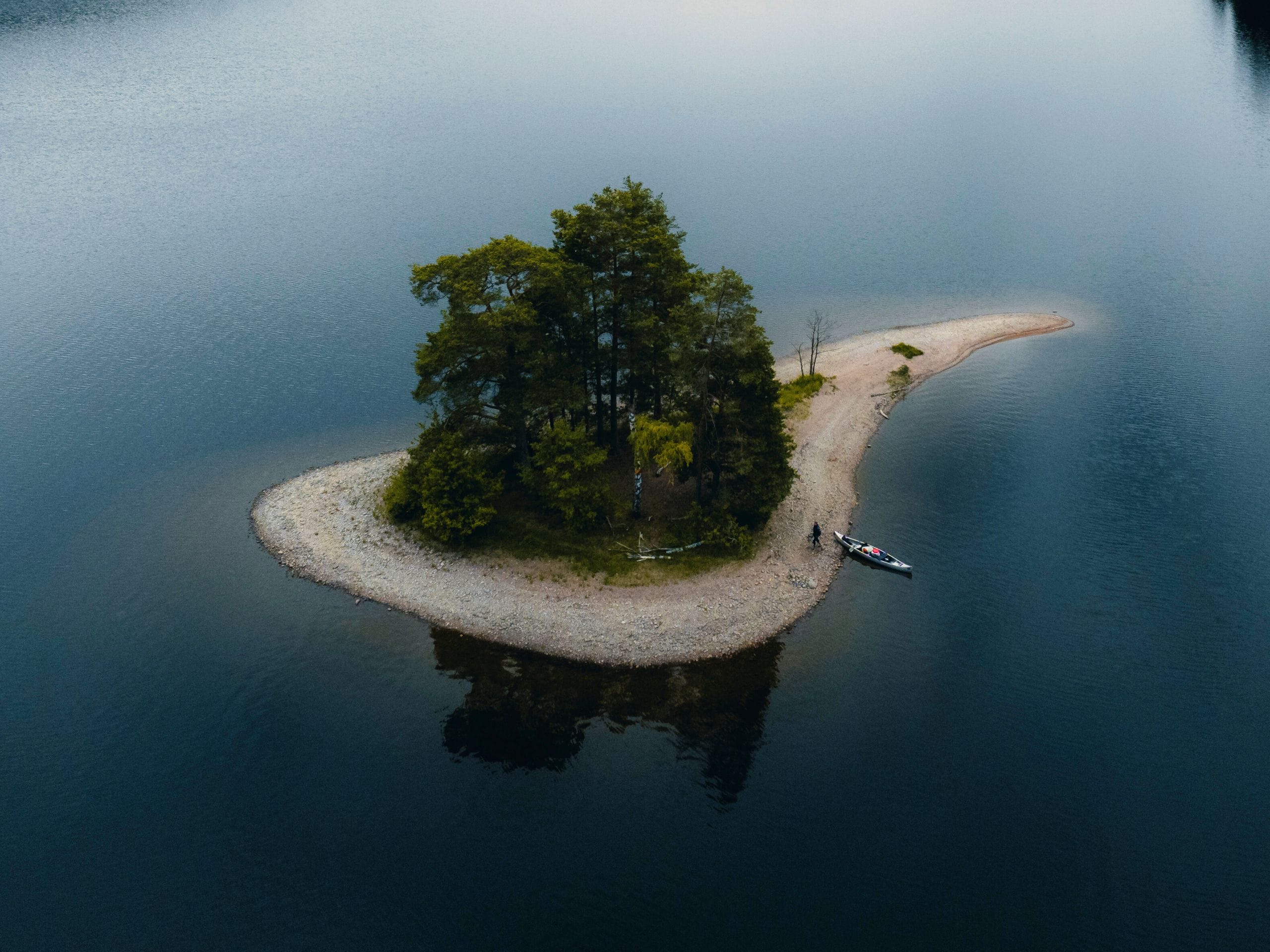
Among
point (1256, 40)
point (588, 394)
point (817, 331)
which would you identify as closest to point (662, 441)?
point (588, 394)

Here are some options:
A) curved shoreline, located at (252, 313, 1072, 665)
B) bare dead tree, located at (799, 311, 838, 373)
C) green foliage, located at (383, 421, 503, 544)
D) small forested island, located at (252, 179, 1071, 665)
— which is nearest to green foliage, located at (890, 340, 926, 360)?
bare dead tree, located at (799, 311, 838, 373)

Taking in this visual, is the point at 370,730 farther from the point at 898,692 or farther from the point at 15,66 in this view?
the point at 15,66

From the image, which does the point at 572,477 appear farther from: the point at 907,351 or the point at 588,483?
the point at 907,351

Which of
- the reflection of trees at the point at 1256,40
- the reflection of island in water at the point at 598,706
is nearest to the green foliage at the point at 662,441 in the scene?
the reflection of island in water at the point at 598,706

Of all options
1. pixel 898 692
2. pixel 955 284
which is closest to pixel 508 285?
pixel 898 692

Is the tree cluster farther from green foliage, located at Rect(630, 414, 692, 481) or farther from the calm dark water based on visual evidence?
the calm dark water

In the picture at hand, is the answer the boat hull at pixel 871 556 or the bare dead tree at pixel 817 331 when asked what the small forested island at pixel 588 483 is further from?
the bare dead tree at pixel 817 331
